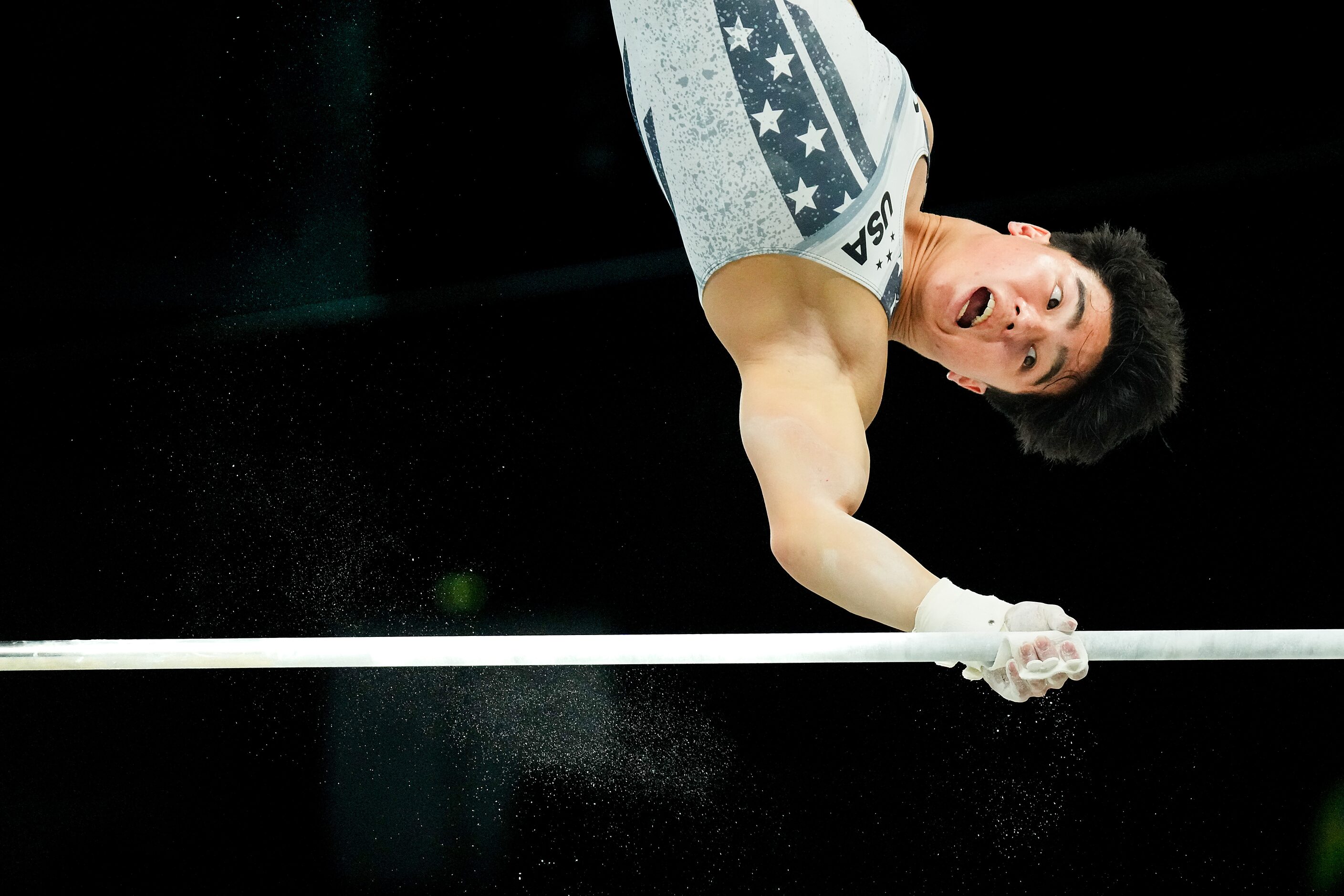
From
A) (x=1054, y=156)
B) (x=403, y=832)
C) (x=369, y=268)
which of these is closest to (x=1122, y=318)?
(x=1054, y=156)

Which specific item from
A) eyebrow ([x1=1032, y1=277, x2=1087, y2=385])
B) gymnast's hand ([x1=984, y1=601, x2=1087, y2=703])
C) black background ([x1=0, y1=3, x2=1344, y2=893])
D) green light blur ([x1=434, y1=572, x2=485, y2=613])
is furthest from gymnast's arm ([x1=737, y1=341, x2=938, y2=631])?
green light blur ([x1=434, y1=572, x2=485, y2=613])

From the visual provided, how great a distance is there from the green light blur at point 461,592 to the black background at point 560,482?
0.02 metres

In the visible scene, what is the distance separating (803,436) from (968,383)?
62 cm

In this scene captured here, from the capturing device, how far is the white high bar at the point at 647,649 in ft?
3.72

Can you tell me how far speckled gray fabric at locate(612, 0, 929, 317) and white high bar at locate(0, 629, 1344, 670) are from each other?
59 centimetres

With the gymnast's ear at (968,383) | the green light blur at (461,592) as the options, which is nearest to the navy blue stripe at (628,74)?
the gymnast's ear at (968,383)

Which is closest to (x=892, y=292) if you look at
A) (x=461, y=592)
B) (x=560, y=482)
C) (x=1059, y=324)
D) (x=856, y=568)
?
(x=1059, y=324)

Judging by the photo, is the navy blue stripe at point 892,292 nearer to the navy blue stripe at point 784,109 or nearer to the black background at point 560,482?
the navy blue stripe at point 784,109

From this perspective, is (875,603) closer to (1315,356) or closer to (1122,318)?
(1122,318)

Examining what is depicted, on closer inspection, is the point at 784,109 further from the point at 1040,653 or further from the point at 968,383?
the point at 1040,653

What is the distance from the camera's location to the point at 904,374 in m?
2.56

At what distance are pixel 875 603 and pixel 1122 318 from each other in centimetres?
80

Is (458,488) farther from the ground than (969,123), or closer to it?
closer to it

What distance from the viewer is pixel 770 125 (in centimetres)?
150
